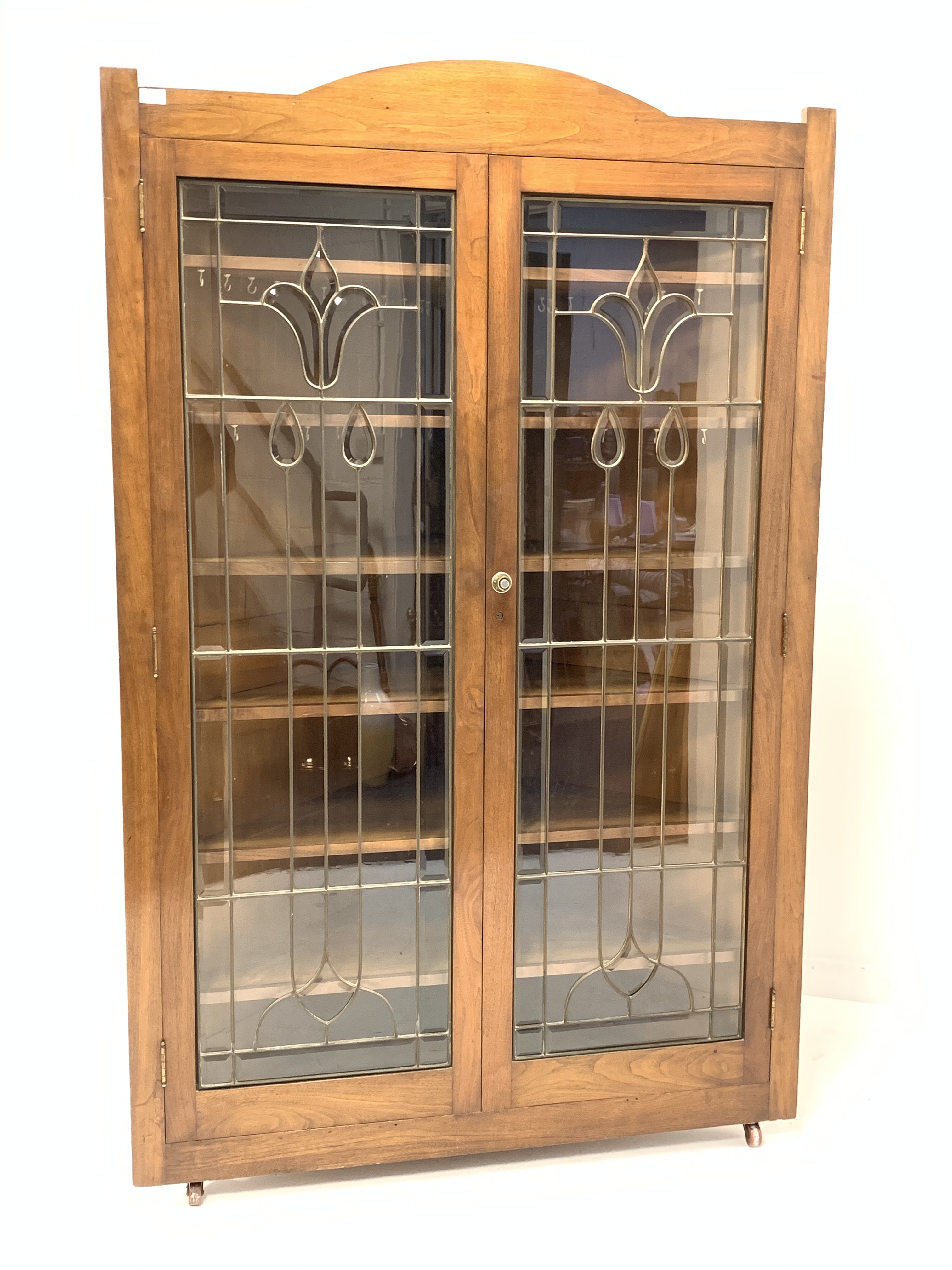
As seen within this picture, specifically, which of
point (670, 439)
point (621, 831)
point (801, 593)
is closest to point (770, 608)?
point (801, 593)

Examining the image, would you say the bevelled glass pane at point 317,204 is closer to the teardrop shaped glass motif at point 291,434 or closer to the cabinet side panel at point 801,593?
the teardrop shaped glass motif at point 291,434

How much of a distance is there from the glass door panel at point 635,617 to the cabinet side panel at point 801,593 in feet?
0.27

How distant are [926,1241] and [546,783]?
1.15 m

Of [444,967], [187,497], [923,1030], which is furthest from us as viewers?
[923,1030]

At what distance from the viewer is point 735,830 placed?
2561 mm

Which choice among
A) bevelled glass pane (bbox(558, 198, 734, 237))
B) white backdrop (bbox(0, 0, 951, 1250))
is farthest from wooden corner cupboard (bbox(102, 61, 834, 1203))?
white backdrop (bbox(0, 0, 951, 1250))


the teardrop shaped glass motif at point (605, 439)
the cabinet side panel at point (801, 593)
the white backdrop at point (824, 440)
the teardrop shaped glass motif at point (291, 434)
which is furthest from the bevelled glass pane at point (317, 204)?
the white backdrop at point (824, 440)

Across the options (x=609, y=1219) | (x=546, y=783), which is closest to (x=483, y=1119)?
(x=609, y=1219)

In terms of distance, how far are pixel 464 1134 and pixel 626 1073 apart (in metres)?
0.36

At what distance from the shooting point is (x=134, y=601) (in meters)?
2.25

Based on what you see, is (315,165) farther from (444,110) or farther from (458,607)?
(458,607)

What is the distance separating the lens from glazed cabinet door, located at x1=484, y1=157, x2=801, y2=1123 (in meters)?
2.35

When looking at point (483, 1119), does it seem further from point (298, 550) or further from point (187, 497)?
point (187, 497)

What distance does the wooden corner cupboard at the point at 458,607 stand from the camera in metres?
2.24
